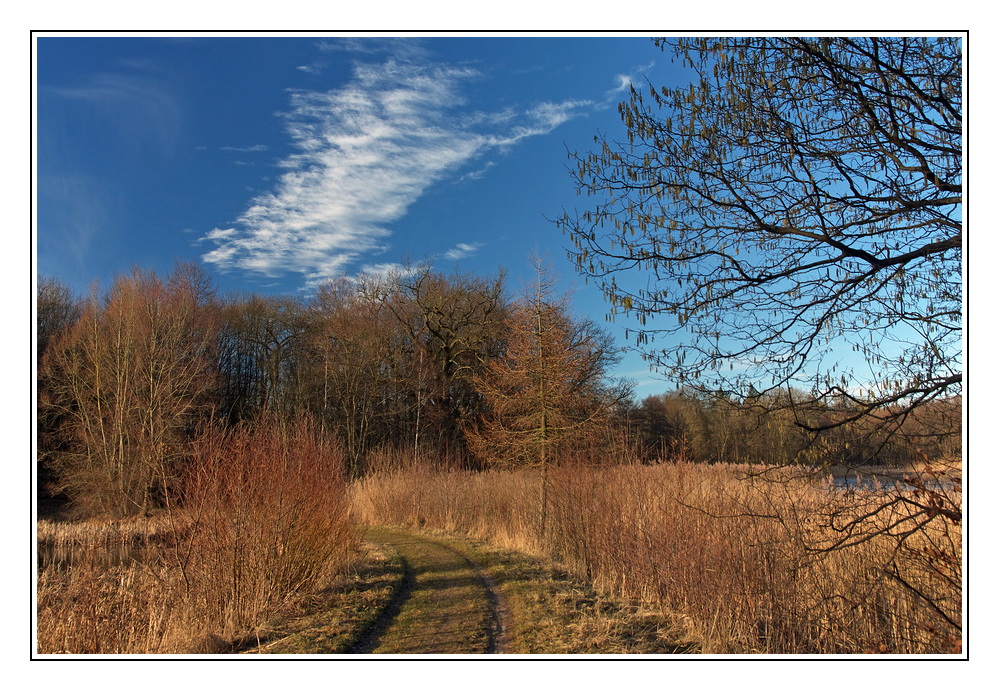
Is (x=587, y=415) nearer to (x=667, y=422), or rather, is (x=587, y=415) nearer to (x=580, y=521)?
(x=580, y=521)

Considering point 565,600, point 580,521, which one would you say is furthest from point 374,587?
point 580,521

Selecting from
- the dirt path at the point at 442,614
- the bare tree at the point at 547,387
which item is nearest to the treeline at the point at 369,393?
the bare tree at the point at 547,387

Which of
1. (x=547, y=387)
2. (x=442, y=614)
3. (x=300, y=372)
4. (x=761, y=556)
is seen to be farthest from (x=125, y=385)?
(x=761, y=556)

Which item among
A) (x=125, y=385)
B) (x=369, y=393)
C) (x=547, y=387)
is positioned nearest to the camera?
(x=547, y=387)

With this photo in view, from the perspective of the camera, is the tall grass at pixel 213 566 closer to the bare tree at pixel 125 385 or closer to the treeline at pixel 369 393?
the treeline at pixel 369 393

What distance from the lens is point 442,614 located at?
7430 mm

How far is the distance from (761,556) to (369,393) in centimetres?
2679

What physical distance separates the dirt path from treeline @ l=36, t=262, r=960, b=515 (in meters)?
3.09

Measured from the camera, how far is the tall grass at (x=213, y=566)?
5.95 m

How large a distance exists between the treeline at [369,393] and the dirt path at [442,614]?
10.1ft

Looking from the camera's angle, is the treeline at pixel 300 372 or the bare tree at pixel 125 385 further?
the bare tree at pixel 125 385

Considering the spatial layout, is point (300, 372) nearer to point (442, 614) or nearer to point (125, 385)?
point (125, 385)

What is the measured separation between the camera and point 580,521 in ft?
36.1
